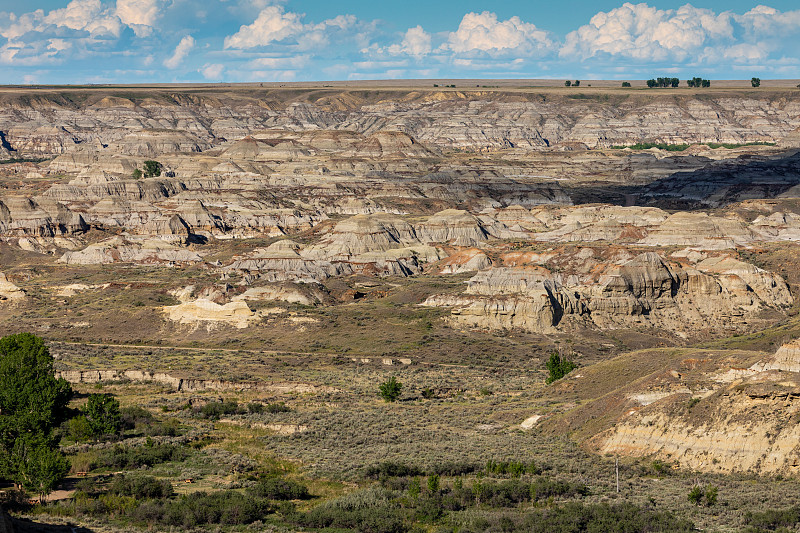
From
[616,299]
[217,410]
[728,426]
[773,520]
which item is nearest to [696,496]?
[773,520]

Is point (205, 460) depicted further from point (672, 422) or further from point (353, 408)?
point (672, 422)

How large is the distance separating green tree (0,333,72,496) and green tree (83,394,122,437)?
197cm

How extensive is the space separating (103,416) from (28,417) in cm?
919

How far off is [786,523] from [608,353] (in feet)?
177

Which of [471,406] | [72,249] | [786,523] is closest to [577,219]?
[72,249]

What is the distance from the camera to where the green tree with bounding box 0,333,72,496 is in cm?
3888

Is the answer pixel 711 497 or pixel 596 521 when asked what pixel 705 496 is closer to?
pixel 711 497

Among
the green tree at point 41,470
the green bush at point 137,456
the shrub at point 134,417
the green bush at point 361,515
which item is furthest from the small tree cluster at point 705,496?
the shrub at point 134,417

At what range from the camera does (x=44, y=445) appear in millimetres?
41188

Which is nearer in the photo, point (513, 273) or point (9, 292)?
point (513, 273)

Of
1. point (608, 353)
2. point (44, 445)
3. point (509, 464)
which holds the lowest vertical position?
point (608, 353)

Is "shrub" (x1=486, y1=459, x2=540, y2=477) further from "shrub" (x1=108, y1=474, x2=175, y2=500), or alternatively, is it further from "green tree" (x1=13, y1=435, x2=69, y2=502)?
"green tree" (x1=13, y1=435, x2=69, y2=502)

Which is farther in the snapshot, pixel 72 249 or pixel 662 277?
pixel 72 249

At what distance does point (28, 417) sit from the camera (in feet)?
148
